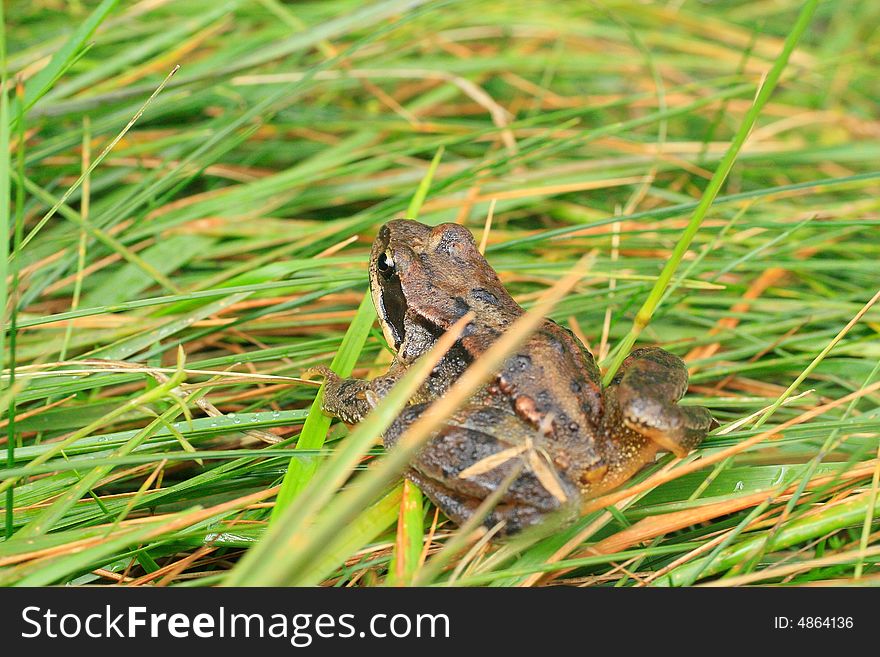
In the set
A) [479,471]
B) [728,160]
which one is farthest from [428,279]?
[728,160]

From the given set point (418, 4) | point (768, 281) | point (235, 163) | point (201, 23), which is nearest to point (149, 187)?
point (235, 163)

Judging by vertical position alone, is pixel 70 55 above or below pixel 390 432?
above

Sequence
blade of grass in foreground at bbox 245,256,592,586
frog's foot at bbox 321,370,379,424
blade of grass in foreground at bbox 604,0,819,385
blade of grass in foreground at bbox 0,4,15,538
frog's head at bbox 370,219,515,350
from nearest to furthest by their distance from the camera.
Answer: blade of grass in foreground at bbox 245,256,592,586, blade of grass in foreground at bbox 604,0,819,385, blade of grass in foreground at bbox 0,4,15,538, frog's foot at bbox 321,370,379,424, frog's head at bbox 370,219,515,350

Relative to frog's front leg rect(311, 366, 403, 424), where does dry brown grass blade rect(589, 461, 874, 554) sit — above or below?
below

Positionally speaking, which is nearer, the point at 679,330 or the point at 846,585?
the point at 846,585

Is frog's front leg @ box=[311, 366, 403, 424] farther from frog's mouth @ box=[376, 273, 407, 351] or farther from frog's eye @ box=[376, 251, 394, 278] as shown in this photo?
frog's eye @ box=[376, 251, 394, 278]

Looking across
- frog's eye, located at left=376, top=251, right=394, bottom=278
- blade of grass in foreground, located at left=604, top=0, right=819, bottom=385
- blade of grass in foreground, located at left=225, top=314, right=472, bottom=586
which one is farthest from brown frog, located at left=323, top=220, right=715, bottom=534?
blade of grass in foreground, located at left=225, top=314, right=472, bottom=586

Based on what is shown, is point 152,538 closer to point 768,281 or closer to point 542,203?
point 542,203

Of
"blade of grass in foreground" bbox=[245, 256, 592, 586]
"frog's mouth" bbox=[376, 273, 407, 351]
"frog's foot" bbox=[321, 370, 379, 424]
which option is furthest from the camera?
"frog's mouth" bbox=[376, 273, 407, 351]

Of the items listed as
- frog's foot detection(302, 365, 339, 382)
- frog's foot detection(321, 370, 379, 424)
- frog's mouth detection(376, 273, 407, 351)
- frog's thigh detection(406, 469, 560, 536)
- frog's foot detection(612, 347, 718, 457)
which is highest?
frog's mouth detection(376, 273, 407, 351)
